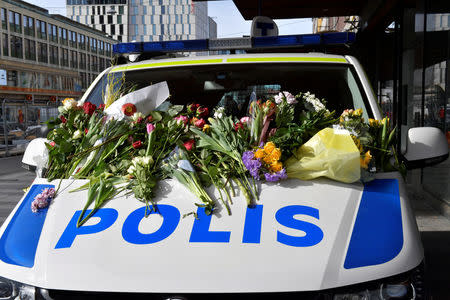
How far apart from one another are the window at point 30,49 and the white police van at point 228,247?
5914cm

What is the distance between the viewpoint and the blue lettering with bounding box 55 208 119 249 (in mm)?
2020

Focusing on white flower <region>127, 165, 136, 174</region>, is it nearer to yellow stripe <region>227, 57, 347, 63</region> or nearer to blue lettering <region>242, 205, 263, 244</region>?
blue lettering <region>242, 205, 263, 244</region>

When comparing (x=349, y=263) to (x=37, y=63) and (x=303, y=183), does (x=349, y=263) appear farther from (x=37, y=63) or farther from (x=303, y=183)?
(x=37, y=63)

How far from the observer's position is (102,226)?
2.07 metres

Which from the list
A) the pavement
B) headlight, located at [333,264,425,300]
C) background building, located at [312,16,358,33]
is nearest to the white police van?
headlight, located at [333,264,425,300]

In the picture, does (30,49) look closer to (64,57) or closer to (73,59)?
(64,57)

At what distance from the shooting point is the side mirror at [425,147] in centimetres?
271

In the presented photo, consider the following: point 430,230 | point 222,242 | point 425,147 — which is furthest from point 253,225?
point 430,230

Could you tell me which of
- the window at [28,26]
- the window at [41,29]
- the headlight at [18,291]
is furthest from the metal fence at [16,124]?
the window at [41,29]

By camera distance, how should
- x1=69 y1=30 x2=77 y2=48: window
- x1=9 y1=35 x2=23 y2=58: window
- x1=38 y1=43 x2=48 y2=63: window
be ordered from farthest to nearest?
x1=69 y1=30 x2=77 y2=48: window → x1=38 y1=43 x2=48 y2=63: window → x1=9 y1=35 x2=23 y2=58: window

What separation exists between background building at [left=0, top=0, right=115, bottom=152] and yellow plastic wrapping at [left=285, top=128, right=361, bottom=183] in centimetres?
4414

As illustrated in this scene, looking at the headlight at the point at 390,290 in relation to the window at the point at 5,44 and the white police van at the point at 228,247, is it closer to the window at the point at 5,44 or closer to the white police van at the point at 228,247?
the white police van at the point at 228,247

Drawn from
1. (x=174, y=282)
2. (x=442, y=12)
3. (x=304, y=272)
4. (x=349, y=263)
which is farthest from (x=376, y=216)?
(x=442, y=12)

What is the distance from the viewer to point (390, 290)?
1.84 m
